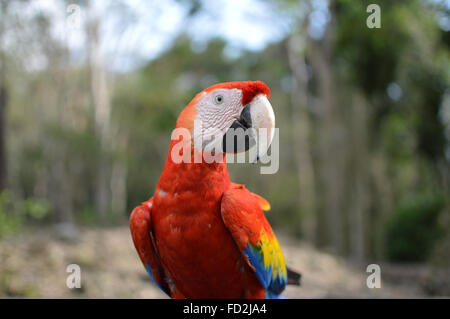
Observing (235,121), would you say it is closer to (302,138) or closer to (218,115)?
(218,115)

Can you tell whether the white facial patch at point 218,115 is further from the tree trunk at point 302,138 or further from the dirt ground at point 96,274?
the tree trunk at point 302,138

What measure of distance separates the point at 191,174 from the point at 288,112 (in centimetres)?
1249

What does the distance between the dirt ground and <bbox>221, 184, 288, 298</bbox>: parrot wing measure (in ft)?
2.77

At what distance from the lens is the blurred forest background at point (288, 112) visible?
6883mm

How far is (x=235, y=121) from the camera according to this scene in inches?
60.4

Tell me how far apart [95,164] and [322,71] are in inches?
307

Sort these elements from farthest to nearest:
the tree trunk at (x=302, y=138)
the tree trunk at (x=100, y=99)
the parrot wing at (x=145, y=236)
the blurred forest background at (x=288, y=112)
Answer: the tree trunk at (x=302, y=138) → the tree trunk at (x=100, y=99) → the blurred forest background at (x=288, y=112) → the parrot wing at (x=145, y=236)

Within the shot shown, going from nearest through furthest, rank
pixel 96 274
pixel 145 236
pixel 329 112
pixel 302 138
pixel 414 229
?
1. pixel 145 236
2. pixel 96 274
3. pixel 414 229
4. pixel 329 112
5. pixel 302 138

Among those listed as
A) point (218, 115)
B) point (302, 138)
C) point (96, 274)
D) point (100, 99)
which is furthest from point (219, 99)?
point (302, 138)

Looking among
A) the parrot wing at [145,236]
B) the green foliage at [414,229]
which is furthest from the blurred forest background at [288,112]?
the parrot wing at [145,236]

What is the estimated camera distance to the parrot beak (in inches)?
59.9

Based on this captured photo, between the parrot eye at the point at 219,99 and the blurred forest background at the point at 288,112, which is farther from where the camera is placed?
the blurred forest background at the point at 288,112

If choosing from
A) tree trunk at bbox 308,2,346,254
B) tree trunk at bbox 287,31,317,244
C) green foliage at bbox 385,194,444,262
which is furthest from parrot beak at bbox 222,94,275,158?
tree trunk at bbox 287,31,317,244
